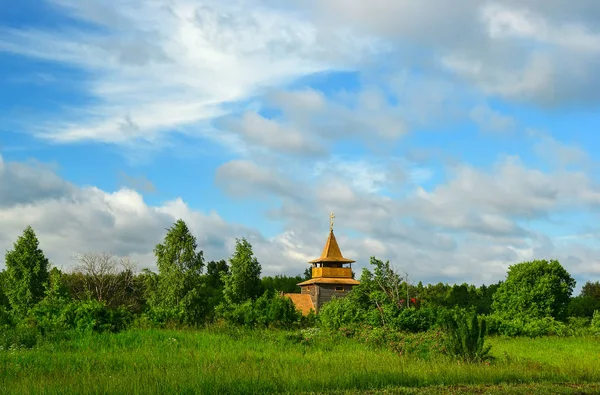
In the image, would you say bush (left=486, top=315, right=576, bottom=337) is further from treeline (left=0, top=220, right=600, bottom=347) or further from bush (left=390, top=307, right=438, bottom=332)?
bush (left=390, top=307, right=438, bottom=332)

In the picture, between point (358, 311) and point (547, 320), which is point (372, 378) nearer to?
point (358, 311)

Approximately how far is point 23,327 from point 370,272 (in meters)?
18.9

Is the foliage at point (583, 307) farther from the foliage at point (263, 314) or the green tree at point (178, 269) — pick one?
the foliage at point (263, 314)

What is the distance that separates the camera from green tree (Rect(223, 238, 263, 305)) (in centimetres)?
4747

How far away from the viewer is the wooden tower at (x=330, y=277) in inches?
2223

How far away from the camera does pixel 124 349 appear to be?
A: 17.7 meters

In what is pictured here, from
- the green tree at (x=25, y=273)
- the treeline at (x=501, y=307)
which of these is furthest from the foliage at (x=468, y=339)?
the green tree at (x=25, y=273)

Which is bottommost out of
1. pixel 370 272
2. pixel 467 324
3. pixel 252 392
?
pixel 252 392

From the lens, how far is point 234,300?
158ft

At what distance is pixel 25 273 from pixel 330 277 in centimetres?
2614

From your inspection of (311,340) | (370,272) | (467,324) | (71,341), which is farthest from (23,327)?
(370,272)

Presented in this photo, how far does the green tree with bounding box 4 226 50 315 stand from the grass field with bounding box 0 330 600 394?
2855 cm

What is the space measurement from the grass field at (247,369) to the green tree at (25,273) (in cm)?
2855

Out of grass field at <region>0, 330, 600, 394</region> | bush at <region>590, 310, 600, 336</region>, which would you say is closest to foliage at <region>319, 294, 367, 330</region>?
grass field at <region>0, 330, 600, 394</region>
